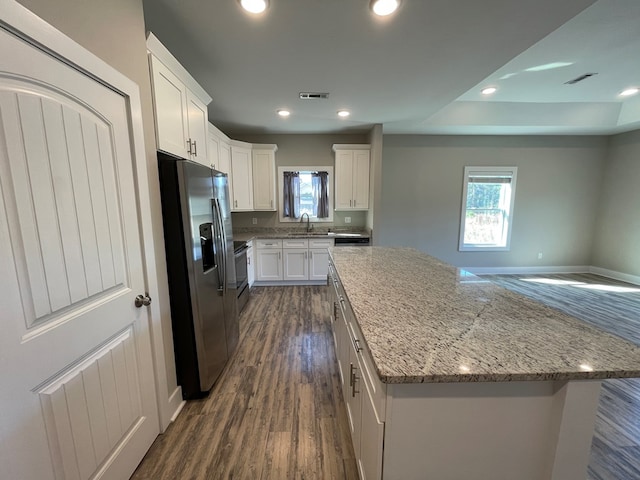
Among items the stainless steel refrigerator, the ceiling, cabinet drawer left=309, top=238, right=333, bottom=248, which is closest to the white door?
the stainless steel refrigerator

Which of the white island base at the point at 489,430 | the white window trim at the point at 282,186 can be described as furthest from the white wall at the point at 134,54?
the white window trim at the point at 282,186


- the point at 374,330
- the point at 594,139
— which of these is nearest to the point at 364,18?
the point at 374,330

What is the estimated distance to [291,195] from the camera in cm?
470

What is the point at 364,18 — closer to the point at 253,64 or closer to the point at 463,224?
the point at 253,64

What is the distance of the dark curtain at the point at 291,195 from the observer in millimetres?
4668

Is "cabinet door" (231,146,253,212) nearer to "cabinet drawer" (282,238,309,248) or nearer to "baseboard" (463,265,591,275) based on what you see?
"cabinet drawer" (282,238,309,248)

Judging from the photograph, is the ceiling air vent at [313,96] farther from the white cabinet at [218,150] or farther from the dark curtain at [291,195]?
the dark curtain at [291,195]

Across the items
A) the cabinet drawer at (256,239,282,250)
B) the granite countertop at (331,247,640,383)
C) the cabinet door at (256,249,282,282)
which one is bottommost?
the cabinet door at (256,249,282,282)

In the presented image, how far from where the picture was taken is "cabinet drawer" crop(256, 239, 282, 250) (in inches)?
167

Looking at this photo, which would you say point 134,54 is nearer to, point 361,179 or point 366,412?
point 366,412

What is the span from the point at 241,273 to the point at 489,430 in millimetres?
3067

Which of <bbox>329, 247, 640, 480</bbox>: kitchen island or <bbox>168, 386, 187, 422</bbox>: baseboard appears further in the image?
<bbox>168, 386, 187, 422</bbox>: baseboard

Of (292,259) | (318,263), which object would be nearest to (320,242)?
(318,263)

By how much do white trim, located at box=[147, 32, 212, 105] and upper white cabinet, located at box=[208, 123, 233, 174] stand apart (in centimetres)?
100
